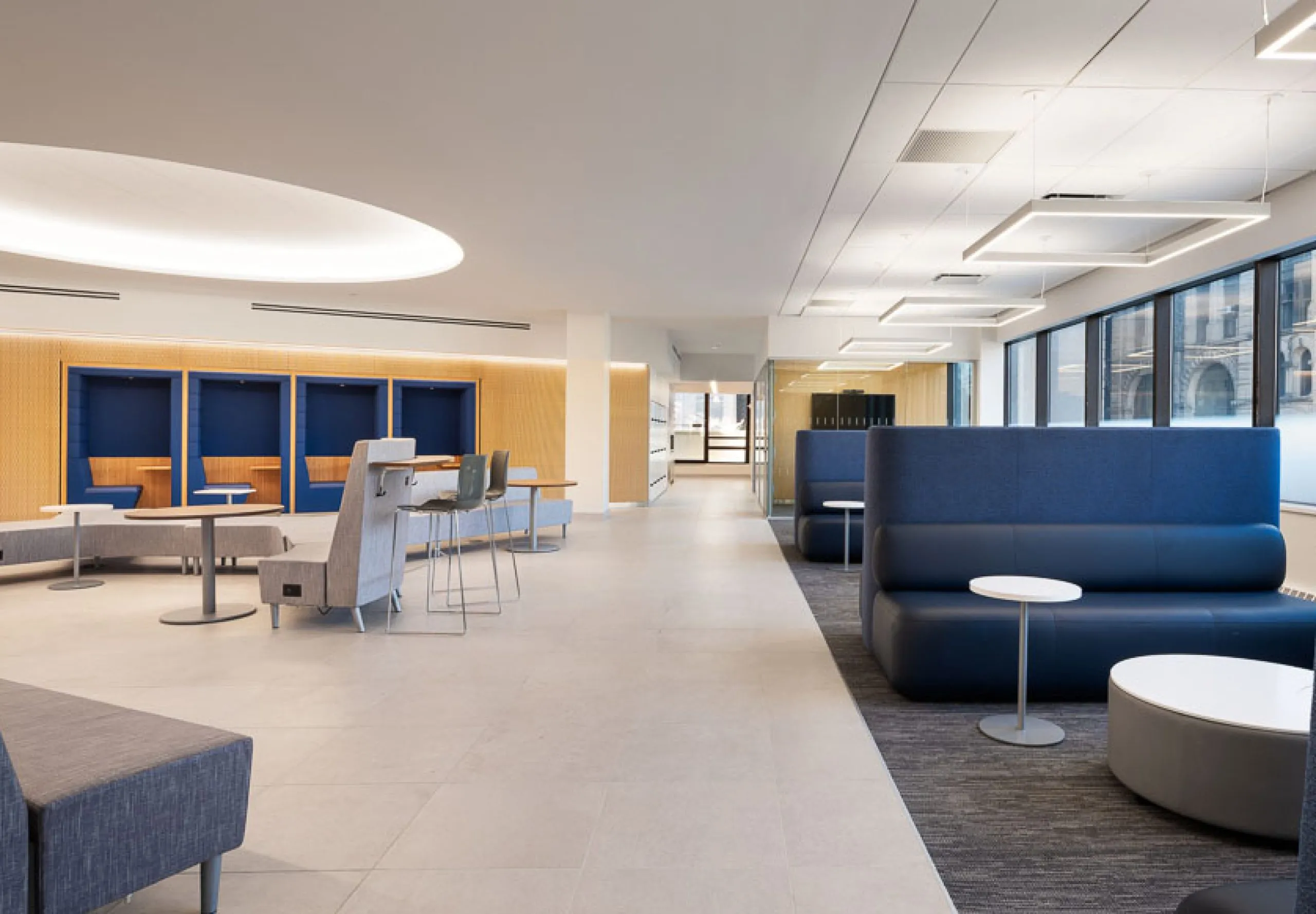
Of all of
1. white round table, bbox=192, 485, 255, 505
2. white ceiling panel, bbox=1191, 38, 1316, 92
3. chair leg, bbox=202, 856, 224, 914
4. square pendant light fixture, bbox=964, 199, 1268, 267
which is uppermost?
white ceiling panel, bbox=1191, 38, 1316, 92

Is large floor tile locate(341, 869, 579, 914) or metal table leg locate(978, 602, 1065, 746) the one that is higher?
metal table leg locate(978, 602, 1065, 746)

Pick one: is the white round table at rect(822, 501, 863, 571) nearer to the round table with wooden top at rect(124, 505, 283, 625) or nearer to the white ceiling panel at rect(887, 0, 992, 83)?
the white ceiling panel at rect(887, 0, 992, 83)

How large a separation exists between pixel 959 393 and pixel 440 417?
31.6 feet

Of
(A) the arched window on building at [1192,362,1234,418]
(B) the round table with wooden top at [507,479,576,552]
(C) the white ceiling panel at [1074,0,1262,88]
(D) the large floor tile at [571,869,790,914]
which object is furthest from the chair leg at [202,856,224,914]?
(A) the arched window on building at [1192,362,1234,418]

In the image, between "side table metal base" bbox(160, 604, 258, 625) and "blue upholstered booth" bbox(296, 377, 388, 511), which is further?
"blue upholstered booth" bbox(296, 377, 388, 511)

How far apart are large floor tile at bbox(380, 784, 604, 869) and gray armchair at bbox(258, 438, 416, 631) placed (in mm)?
2569

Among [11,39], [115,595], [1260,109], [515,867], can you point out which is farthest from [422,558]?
[1260,109]

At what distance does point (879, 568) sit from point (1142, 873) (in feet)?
6.79

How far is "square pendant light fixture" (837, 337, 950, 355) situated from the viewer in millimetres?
11219

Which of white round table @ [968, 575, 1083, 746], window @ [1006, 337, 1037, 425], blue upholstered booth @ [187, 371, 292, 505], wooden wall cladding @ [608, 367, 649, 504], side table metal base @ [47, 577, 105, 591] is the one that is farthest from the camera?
wooden wall cladding @ [608, 367, 649, 504]

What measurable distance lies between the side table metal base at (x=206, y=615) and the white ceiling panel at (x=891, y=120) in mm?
5772

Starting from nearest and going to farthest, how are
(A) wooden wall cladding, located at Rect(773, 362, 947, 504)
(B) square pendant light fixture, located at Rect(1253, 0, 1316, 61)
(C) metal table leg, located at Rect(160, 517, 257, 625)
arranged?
1. (B) square pendant light fixture, located at Rect(1253, 0, 1316, 61)
2. (C) metal table leg, located at Rect(160, 517, 257, 625)
3. (A) wooden wall cladding, located at Rect(773, 362, 947, 504)

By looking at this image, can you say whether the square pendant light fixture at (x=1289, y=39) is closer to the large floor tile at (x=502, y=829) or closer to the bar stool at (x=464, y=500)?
the large floor tile at (x=502, y=829)

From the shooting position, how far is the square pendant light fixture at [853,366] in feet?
43.3
